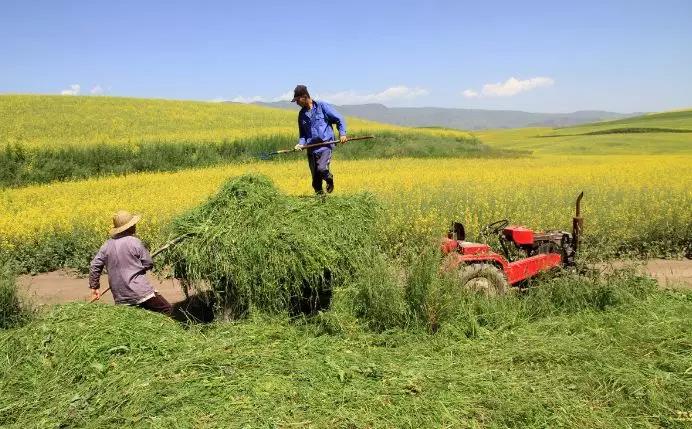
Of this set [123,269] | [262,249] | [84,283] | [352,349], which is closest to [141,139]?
[84,283]

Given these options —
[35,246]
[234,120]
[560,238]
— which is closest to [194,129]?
[234,120]

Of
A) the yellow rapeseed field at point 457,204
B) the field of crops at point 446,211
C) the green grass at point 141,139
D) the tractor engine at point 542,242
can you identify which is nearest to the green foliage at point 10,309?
the field of crops at point 446,211

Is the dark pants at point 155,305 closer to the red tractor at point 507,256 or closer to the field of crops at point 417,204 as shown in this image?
the field of crops at point 417,204

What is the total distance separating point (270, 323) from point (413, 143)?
79.4 ft

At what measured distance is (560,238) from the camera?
613 cm

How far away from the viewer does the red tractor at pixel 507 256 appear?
521 centimetres

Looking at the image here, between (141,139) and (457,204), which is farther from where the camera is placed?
(141,139)

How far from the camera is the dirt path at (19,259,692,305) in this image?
6754 millimetres

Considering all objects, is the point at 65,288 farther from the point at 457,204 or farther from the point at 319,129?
the point at 457,204

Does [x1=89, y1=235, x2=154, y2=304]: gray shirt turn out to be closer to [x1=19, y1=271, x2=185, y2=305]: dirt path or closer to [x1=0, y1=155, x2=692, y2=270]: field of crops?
[x1=0, y1=155, x2=692, y2=270]: field of crops

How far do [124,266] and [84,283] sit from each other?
11.4ft

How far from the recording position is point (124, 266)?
15.9 ft

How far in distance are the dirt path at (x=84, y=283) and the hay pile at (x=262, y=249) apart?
2092 millimetres

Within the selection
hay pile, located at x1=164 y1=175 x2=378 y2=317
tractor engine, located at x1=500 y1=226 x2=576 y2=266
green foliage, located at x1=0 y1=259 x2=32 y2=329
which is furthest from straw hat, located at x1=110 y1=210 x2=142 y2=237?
tractor engine, located at x1=500 y1=226 x2=576 y2=266
